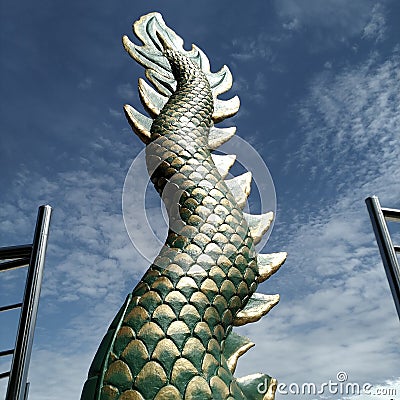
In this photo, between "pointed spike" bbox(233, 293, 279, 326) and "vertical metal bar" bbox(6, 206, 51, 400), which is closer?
"vertical metal bar" bbox(6, 206, 51, 400)

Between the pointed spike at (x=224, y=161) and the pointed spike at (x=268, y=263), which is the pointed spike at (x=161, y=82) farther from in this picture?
the pointed spike at (x=268, y=263)

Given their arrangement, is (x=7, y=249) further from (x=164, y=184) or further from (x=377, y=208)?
(x=377, y=208)

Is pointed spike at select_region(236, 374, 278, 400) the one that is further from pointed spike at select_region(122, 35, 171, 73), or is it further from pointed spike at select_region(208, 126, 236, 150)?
pointed spike at select_region(122, 35, 171, 73)

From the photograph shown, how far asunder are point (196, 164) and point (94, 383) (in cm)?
78

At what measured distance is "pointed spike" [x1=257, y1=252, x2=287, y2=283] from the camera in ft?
4.39

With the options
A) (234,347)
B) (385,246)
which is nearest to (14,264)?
(234,347)

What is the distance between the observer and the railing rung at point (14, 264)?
3.20 ft

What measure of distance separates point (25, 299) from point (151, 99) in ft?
3.73

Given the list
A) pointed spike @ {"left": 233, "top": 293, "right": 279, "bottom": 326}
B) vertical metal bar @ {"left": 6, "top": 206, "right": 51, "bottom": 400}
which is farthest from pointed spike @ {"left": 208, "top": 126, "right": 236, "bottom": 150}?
vertical metal bar @ {"left": 6, "top": 206, "right": 51, "bottom": 400}

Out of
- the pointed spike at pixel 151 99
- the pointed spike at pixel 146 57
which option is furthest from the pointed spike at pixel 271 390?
the pointed spike at pixel 146 57

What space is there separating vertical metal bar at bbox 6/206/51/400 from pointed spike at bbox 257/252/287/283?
0.68 meters

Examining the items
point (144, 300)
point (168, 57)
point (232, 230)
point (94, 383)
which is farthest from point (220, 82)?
point (94, 383)

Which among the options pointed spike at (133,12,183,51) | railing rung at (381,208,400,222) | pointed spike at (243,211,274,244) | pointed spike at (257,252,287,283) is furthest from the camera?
pointed spike at (133,12,183,51)

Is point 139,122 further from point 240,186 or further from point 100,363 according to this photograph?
point 100,363
